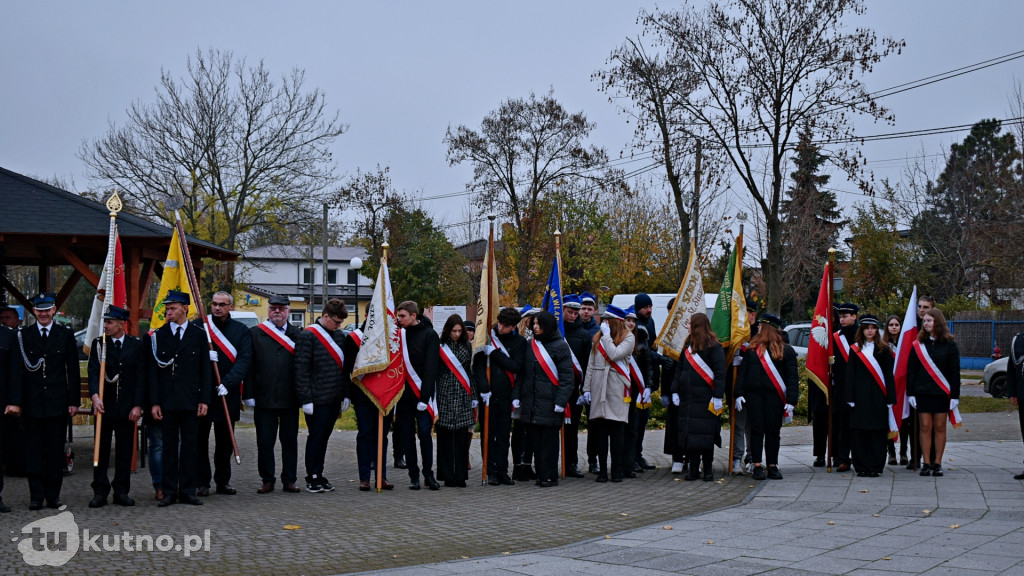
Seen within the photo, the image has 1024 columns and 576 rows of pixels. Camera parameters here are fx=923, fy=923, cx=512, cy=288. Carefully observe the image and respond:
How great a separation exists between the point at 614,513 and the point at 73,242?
7757mm

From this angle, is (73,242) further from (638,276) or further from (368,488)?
(638,276)

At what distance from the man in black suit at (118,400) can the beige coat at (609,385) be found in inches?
191

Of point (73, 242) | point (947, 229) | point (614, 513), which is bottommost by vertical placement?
point (614, 513)

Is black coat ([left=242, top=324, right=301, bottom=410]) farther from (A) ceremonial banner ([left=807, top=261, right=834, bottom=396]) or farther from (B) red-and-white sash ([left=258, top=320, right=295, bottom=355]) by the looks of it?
(A) ceremonial banner ([left=807, top=261, right=834, bottom=396])

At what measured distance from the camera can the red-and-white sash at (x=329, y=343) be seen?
9.83 metres

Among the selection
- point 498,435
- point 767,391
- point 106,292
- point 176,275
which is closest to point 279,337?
point 176,275

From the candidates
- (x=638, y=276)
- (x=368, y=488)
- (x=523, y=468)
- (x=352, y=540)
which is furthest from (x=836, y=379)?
(x=638, y=276)

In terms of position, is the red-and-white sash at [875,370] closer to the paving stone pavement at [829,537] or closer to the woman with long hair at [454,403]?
the paving stone pavement at [829,537]

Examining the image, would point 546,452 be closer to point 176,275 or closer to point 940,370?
point 176,275

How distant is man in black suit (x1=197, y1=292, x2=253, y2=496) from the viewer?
9.52 metres

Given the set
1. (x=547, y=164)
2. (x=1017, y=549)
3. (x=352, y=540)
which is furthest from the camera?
(x=547, y=164)

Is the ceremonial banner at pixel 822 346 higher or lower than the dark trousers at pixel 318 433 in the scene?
higher

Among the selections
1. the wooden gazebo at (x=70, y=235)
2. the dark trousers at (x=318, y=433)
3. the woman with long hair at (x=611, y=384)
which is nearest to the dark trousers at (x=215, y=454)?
the dark trousers at (x=318, y=433)

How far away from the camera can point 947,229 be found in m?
45.0
